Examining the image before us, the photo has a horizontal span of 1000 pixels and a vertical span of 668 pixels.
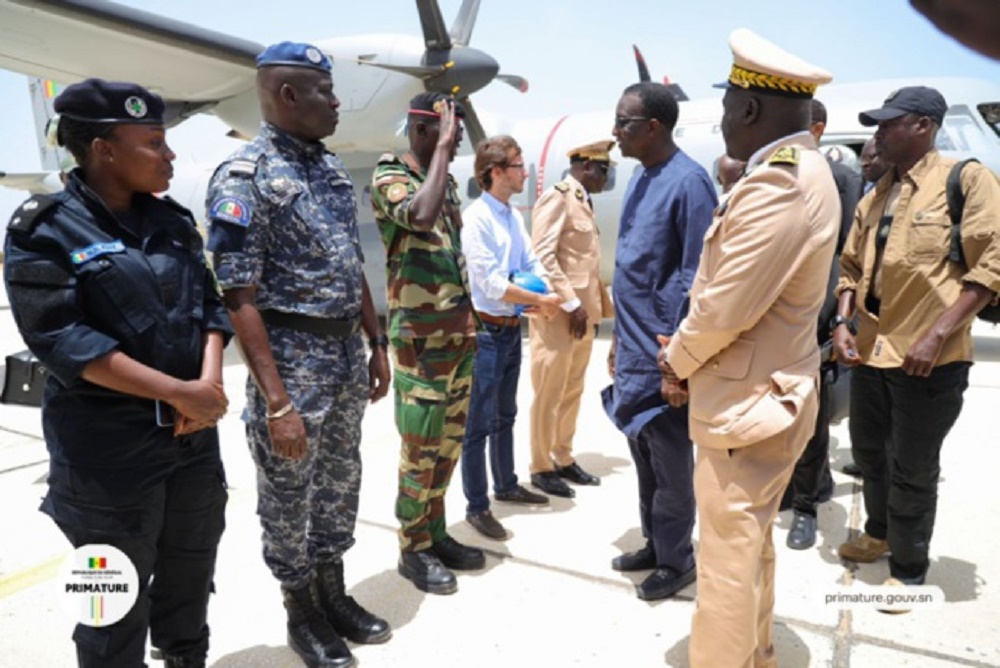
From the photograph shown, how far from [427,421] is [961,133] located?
7550mm

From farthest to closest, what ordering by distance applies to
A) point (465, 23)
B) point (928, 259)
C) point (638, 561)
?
1. point (465, 23)
2. point (638, 561)
3. point (928, 259)

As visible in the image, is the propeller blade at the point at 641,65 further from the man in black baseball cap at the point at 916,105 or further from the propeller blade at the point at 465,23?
the man in black baseball cap at the point at 916,105

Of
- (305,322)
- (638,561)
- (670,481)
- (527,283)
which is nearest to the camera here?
(305,322)

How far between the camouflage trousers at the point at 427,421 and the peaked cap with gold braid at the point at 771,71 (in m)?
1.58

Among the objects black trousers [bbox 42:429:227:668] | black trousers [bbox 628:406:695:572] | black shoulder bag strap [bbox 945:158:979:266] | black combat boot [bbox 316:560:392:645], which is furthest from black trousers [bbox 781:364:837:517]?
black trousers [bbox 42:429:227:668]

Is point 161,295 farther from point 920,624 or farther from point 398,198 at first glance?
point 920,624

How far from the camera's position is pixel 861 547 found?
11.1 ft

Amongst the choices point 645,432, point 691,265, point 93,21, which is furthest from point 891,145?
point 93,21

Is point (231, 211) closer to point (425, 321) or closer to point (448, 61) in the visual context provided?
point (425, 321)

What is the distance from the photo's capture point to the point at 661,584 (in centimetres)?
305

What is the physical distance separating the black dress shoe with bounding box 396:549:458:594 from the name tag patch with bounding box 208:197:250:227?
170cm

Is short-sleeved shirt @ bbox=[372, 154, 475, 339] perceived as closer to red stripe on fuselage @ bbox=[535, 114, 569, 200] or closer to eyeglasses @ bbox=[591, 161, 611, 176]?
eyeglasses @ bbox=[591, 161, 611, 176]

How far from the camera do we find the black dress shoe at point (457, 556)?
3324 mm

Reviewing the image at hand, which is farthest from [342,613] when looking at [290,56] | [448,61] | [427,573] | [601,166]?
[448,61]
